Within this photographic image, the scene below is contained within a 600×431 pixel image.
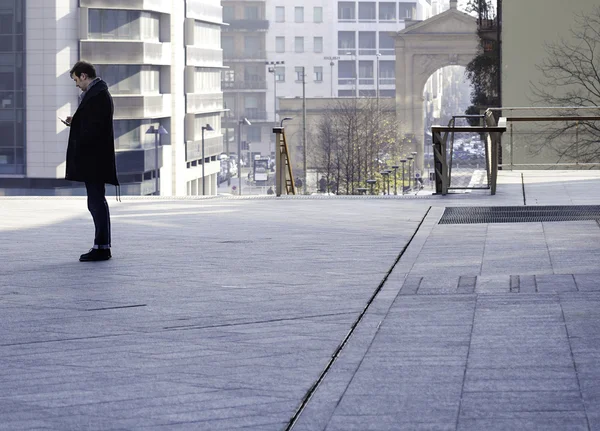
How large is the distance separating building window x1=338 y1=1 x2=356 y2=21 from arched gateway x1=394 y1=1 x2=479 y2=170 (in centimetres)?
4009

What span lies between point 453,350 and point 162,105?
62.9 metres

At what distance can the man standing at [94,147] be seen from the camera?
397 inches

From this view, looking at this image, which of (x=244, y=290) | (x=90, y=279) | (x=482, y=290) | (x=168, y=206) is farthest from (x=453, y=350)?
(x=168, y=206)

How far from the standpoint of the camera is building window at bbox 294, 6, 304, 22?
130 m

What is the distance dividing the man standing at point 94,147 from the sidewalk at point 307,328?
46 cm

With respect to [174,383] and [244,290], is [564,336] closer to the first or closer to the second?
[174,383]

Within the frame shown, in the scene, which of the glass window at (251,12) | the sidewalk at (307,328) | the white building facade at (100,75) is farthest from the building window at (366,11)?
the sidewalk at (307,328)

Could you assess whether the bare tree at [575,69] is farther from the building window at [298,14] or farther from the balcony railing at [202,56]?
the building window at [298,14]

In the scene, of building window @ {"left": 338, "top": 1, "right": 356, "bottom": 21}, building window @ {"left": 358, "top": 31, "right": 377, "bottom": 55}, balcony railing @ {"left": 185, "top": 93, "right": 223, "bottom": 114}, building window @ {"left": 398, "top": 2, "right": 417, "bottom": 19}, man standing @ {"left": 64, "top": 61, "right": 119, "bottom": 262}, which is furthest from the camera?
building window @ {"left": 398, "top": 2, "right": 417, "bottom": 19}

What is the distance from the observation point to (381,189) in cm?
6662

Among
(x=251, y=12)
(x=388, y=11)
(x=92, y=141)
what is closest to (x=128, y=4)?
(x=92, y=141)

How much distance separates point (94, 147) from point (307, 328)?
12.8ft

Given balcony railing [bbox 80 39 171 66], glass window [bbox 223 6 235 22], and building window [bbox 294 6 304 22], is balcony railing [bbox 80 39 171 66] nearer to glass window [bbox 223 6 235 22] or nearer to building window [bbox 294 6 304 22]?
glass window [bbox 223 6 235 22]

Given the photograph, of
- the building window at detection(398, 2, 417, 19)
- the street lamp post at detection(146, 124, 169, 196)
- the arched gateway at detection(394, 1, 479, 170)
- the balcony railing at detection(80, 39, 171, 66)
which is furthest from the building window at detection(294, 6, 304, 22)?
the balcony railing at detection(80, 39, 171, 66)
